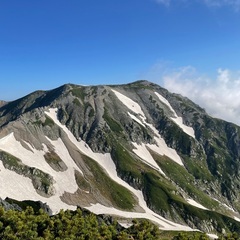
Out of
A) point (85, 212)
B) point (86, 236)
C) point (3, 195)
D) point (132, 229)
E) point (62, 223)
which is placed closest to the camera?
point (86, 236)

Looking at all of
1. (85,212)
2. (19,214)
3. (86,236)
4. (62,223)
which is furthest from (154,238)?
(85,212)

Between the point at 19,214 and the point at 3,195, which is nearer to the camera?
the point at 19,214

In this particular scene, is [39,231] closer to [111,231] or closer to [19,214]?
[19,214]

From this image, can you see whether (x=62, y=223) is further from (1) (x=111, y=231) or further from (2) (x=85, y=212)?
(2) (x=85, y=212)

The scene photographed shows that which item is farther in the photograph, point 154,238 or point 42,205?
point 42,205

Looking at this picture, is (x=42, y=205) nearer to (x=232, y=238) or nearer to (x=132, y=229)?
(x=132, y=229)

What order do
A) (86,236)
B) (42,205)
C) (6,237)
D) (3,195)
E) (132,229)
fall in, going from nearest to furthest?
1. (6,237)
2. (86,236)
3. (132,229)
4. (42,205)
5. (3,195)

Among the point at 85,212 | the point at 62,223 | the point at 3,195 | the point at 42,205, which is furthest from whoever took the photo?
the point at 3,195

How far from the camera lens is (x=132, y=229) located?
11150cm

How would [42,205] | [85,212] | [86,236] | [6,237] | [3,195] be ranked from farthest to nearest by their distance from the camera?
[3,195] < [42,205] < [85,212] < [86,236] < [6,237]

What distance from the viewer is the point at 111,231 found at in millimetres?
103500

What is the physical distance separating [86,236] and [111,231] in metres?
10.4

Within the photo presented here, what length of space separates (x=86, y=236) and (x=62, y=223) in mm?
10268

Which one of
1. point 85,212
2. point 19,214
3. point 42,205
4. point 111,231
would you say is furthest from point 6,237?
point 42,205
